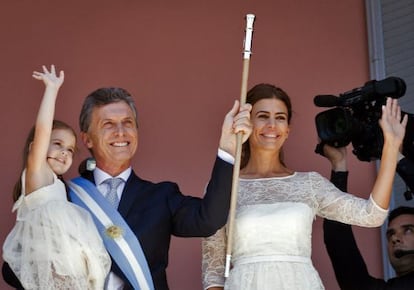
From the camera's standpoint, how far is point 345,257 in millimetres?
3338

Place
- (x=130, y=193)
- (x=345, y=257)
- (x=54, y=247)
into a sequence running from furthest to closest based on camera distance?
(x=345, y=257) → (x=130, y=193) → (x=54, y=247)

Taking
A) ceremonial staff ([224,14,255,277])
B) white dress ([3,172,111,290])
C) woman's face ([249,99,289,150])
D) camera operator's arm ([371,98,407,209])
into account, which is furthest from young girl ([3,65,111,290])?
camera operator's arm ([371,98,407,209])

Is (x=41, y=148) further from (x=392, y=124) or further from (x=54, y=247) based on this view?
(x=392, y=124)

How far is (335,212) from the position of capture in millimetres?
3129

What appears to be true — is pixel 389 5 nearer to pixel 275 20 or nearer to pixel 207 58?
pixel 275 20

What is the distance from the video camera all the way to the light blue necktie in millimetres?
683

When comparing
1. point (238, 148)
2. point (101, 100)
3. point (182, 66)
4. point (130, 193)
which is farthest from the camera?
point (182, 66)

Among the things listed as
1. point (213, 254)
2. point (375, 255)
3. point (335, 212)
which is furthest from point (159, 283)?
point (375, 255)

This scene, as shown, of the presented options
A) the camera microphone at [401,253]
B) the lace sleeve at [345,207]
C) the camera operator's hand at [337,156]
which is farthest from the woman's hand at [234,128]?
the camera microphone at [401,253]

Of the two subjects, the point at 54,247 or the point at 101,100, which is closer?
the point at 54,247

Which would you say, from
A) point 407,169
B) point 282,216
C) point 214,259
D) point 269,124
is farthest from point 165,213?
point 407,169

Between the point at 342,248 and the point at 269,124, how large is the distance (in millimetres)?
459

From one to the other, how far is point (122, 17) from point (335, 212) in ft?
4.31

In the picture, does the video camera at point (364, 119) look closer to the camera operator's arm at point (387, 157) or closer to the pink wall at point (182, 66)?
the camera operator's arm at point (387, 157)
